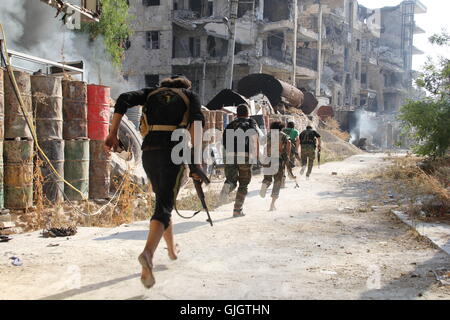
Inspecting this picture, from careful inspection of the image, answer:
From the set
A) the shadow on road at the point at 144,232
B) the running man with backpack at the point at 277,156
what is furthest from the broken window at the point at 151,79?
the shadow on road at the point at 144,232

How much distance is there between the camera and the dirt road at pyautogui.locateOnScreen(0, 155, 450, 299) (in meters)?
3.60

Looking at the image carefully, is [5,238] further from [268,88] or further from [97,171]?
[268,88]

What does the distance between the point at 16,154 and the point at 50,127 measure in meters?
0.79

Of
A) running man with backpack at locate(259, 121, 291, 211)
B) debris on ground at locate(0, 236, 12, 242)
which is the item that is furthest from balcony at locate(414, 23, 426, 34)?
debris on ground at locate(0, 236, 12, 242)

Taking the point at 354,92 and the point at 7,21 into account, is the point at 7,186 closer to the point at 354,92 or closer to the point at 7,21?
the point at 7,21

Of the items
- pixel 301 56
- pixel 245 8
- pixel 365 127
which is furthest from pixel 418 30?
pixel 245 8

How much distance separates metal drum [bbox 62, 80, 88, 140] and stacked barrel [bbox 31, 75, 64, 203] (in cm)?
36

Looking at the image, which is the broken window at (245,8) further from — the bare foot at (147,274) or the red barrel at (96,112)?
the bare foot at (147,274)

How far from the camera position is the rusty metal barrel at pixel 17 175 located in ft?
21.2

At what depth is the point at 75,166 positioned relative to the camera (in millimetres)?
7660

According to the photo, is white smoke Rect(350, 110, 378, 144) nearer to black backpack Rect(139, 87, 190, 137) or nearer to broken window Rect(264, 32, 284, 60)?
broken window Rect(264, 32, 284, 60)

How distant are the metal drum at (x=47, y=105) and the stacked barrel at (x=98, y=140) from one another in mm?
904
